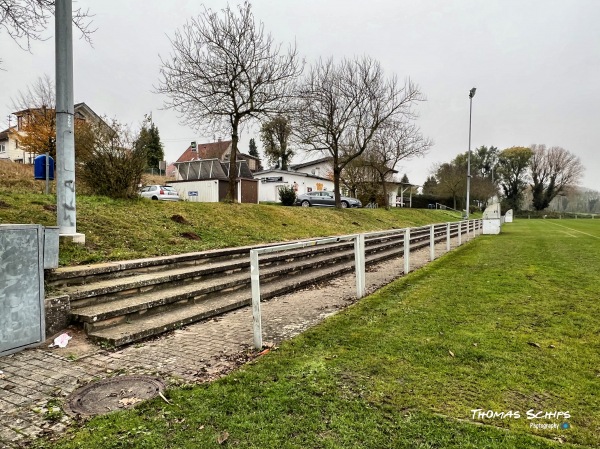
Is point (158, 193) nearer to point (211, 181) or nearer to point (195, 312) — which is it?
point (211, 181)

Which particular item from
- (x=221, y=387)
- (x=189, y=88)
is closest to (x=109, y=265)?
(x=221, y=387)

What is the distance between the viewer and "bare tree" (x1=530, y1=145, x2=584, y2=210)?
247ft

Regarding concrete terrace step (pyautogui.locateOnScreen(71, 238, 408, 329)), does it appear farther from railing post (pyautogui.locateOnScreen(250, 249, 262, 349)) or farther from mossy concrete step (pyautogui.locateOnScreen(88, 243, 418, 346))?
railing post (pyautogui.locateOnScreen(250, 249, 262, 349))

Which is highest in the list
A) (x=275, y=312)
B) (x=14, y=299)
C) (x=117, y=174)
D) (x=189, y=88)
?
(x=189, y=88)

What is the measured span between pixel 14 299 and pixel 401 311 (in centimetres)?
453

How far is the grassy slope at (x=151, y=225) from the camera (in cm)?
695

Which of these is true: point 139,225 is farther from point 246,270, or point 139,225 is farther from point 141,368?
point 141,368

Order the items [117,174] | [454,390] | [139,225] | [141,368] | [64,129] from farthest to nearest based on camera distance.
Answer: [117,174] → [139,225] → [64,129] → [141,368] → [454,390]

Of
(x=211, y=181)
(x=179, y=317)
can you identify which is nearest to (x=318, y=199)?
(x=211, y=181)

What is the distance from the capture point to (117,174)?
1080cm

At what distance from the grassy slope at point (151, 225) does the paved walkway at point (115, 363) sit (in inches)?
96.8

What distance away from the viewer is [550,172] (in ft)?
253

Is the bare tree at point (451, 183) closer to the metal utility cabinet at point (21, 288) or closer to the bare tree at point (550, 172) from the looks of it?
the bare tree at point (550, 172)

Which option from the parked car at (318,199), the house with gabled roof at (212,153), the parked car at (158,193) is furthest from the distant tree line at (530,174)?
the parked car at (158,193)
